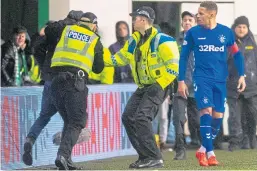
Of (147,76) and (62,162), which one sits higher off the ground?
(147,76)

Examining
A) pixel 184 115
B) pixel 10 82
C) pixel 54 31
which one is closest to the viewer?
pixel 54 31

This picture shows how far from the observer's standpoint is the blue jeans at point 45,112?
1488cm

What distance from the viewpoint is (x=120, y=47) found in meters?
19.4

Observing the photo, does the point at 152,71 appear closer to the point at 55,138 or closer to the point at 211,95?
the point at 211,95

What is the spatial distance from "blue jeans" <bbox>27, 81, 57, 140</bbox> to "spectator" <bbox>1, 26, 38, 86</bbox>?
2501 millimetres

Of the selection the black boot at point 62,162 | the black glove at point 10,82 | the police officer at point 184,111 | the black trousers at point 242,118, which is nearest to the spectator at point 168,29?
the black trousers at point 242,118

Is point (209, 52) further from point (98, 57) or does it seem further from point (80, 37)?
point (80, 37)

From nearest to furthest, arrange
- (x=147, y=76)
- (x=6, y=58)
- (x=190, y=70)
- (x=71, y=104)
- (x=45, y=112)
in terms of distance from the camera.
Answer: (x=71, y=104)
(x=147, y=76)
(x=45, y=112)
(x=6, y=58)
(x=190, y=70)

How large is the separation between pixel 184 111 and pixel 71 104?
3274 mm

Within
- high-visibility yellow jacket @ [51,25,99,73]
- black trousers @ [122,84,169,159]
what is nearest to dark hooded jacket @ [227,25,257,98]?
black trousers @ [122,84,169,159]

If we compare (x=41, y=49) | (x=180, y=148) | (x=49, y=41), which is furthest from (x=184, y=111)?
(x=49, y=41)

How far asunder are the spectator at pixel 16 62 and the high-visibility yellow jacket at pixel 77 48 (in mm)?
3653

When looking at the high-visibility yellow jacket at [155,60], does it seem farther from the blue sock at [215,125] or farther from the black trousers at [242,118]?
the black trousers at [242,118]

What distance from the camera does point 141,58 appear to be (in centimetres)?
1449
